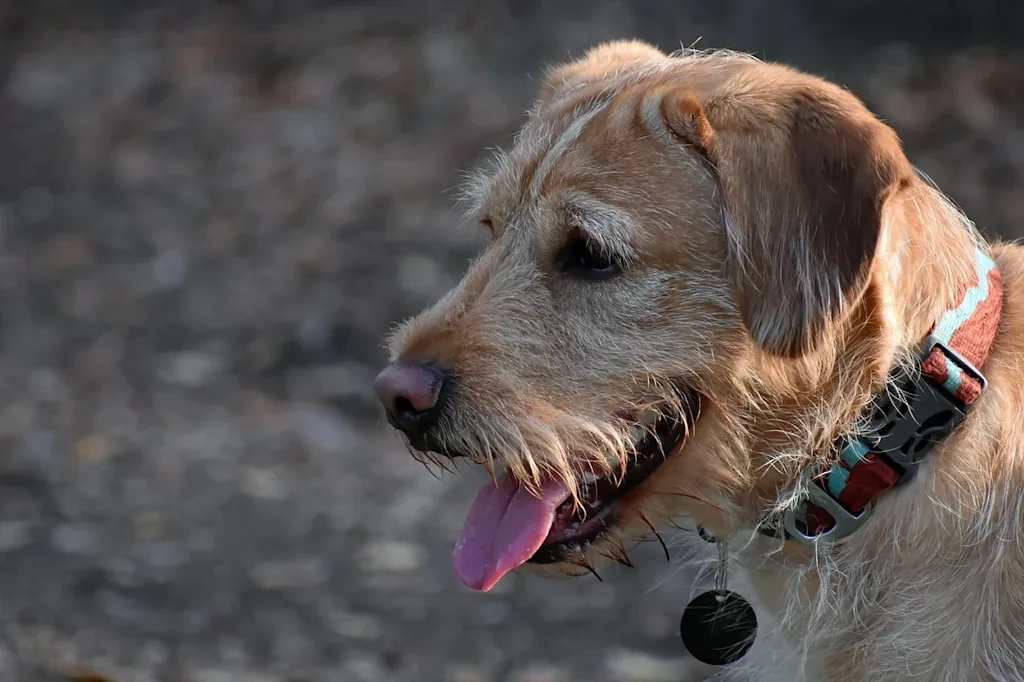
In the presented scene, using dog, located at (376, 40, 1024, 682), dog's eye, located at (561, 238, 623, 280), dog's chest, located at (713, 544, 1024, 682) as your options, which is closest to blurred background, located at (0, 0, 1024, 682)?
dog's chest, located at (713, 544, 1024, 682)

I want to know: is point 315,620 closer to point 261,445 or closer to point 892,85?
point 261,445

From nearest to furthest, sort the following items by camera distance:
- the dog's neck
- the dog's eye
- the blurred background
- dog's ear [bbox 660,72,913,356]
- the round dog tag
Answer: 1. dog's ear [bbox 660,72,913,356]
2. the dog's neck
3. the dog's eye
4. the round dog tag
5. the blurred background

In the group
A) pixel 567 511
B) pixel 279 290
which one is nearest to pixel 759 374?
pixel 567 511

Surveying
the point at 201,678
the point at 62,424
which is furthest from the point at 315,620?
the point at 62,424

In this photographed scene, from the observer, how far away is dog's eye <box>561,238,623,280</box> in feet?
8.13

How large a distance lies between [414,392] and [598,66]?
3.81 feet

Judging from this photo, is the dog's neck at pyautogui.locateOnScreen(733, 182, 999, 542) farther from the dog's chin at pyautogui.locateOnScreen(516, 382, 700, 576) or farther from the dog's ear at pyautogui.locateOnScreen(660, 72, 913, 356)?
the dog's chin at pyautogui.locateOnScreen(516, 382, 700, 576)

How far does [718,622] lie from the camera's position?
278 cm

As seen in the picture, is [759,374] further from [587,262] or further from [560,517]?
[560,517]

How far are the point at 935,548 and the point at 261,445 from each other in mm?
3475

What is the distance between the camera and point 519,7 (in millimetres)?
8750

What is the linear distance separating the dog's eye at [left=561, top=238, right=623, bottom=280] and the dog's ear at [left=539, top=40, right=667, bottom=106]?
55 cm

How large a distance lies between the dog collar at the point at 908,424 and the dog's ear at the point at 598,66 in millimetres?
1038

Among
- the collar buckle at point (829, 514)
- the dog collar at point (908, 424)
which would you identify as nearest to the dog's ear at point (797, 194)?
the dog collar at point (908, 424)
